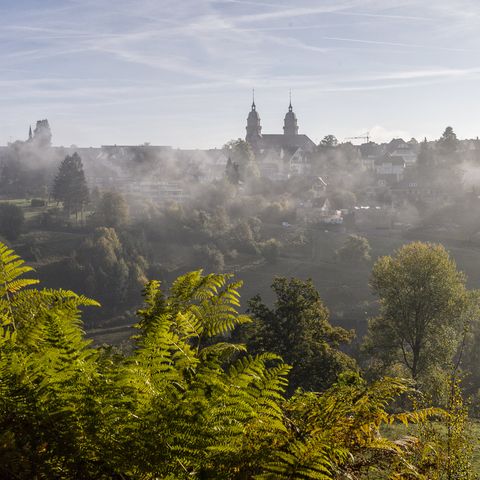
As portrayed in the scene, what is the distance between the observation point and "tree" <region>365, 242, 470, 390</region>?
3058 cm

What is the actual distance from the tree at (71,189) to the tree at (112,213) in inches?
391

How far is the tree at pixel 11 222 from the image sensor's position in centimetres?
7969

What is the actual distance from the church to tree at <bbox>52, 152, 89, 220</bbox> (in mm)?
67727

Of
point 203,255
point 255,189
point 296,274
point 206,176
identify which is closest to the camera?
point 296,274

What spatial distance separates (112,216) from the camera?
85500mm

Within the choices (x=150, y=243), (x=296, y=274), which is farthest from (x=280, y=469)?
(x=150, y=243)

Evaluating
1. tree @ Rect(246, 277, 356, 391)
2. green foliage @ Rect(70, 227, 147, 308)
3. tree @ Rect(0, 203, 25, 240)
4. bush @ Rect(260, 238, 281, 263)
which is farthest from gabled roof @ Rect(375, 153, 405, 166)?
tree @ Rect(246, 277, 356, 391)

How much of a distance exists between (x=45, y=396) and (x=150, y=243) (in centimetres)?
8166

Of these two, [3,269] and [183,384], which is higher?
[3,269]

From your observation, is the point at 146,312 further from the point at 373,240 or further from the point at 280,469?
the point at 373,240

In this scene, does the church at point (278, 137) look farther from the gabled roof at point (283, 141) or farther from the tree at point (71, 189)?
the tree at point (71, 189)

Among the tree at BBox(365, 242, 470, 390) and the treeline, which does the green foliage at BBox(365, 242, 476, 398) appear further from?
the treeline

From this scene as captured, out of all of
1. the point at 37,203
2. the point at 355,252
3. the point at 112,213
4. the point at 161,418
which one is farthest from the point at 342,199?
the point at 161,418

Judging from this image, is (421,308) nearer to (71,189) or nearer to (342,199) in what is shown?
(342,199)
